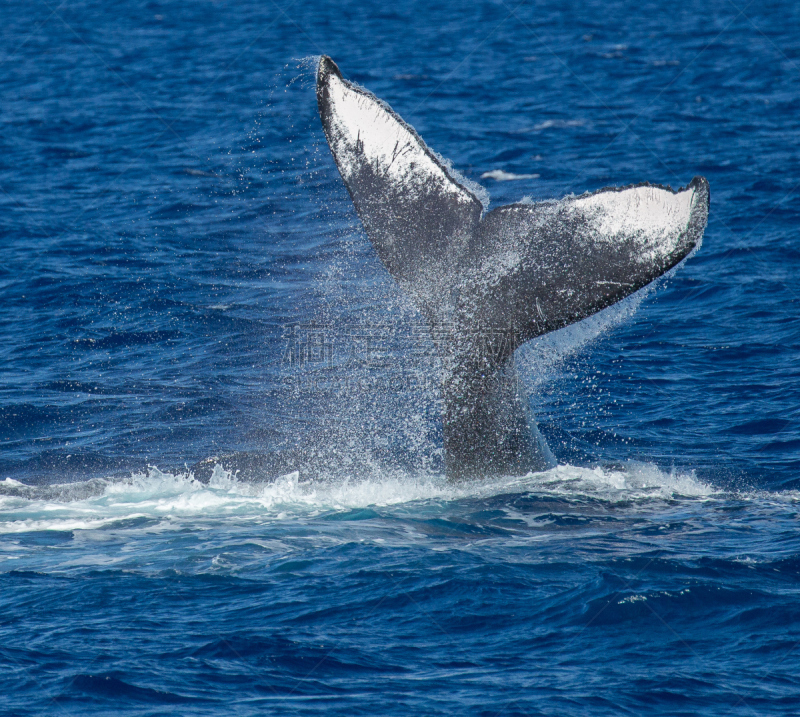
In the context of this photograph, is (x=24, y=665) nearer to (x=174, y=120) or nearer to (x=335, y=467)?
(x=335, y=467)

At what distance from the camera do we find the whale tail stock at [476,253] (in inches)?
326

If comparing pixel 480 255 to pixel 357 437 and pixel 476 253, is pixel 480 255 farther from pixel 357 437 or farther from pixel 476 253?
pixel 357 437

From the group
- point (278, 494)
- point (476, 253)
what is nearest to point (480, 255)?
point (476, 253)

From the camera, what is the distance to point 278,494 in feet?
34.7

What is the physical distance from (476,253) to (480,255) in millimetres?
39

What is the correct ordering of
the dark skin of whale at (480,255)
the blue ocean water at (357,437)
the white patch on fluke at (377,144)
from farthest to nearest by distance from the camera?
the white patch on fluke at (377,144)
the dark skin of whale at (480,255)
the blue ocean water at (357,437)

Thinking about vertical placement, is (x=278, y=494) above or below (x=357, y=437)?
above

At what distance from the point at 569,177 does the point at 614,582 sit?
16.0 meters

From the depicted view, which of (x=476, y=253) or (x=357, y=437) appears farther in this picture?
(x=357, y=437)

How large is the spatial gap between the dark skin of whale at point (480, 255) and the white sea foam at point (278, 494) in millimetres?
508

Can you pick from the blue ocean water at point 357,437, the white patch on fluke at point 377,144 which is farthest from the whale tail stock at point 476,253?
the blue ocean water at point 357,437

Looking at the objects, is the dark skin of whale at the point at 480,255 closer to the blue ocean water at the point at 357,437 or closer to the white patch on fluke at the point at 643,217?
the white patch on fluke at the point at 643,217

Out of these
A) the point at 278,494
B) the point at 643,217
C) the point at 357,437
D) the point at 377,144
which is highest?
the point at 377,144

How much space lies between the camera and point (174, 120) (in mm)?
28984
